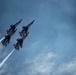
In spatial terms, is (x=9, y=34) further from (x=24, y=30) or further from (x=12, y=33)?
(x=24, y=30)

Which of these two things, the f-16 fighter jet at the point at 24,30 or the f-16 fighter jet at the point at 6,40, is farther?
the f-16 fighter jet at the point at 6,40

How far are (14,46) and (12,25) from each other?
15382mm

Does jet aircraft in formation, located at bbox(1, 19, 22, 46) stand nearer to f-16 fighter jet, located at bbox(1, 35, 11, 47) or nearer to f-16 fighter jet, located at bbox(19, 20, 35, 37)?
f-16 fighter jet, located at bbox(1, 35, 11, 47)

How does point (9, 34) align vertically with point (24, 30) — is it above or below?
below

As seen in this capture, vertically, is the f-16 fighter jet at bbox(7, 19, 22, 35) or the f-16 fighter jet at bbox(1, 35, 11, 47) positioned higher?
the f-16 fighter jet at bbox(7, 19, 22, 35)

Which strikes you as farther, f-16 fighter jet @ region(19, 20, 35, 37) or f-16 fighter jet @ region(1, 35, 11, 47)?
f-16 fighter jet @ region(1, 35, 11, 47)

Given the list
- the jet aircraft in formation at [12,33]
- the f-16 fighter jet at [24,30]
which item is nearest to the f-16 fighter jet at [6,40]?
the jet aircraft in formation at [12,33]

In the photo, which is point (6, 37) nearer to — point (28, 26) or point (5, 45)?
point (5, 45)

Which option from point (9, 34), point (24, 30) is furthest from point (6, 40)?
point (24, 30)

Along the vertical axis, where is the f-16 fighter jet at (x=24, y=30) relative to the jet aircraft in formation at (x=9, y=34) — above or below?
above

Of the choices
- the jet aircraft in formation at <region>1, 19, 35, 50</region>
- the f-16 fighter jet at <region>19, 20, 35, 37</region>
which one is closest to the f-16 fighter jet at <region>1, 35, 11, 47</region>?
the jet aircraft in formation at <region>1, 19, 35, 50</region>

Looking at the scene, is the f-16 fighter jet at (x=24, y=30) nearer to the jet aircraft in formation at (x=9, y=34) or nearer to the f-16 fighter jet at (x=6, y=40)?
the jet aircraft in formation at (x=9, y=34)

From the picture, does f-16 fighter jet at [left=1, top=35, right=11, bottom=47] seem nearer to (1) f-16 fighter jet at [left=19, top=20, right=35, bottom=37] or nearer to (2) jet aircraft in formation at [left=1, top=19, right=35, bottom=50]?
(2) jet aircraft in formation at [left=1, top=19, right=35, bottom=50]

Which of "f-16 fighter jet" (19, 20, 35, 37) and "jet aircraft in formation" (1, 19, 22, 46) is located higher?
"f-16 fighter jet" (19, 20, 35, 37)
